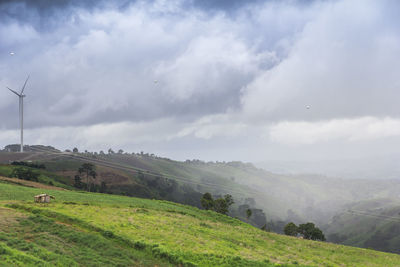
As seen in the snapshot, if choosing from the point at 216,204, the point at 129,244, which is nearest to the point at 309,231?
the point at 216,204

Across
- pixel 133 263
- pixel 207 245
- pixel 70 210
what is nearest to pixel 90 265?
pixel 133 263

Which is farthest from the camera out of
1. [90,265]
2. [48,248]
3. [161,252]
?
[161,252]

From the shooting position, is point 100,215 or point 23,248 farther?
point 100,215

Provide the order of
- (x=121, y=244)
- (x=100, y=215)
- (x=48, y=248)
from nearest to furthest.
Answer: (x=48, y=248), (x=121, y=244), (x=100, y=215)

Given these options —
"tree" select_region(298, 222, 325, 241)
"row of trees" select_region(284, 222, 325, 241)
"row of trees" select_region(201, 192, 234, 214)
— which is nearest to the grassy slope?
"row of trees" select_region(201, 192, 234, 214)

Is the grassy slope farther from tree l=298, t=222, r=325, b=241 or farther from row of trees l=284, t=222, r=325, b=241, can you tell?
row of trees l=284, t=222, r=325, b=241

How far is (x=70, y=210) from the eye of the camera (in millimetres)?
Result: 51094

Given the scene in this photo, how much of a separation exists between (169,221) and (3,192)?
3563 centimetres

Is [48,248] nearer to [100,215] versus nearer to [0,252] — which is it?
[0,252]

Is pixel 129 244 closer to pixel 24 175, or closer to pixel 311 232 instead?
pixel 311 232

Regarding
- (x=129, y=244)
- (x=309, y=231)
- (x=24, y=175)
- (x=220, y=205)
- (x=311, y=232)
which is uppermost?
(x=129, y=244)

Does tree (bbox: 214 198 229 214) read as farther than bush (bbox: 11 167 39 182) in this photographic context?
No

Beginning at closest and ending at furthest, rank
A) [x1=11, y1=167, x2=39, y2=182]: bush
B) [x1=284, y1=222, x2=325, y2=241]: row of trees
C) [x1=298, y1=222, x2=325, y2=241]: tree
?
[x1=298, y1=222, x2=325, y2=241]: tree → [x1=284, y1=222, x2=325, y2=241]: row of trees → [x1=11, y1=167, x2=39, y2=182]: bush

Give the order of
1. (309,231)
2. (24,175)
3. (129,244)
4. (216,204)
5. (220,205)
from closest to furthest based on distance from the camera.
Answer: (129,244) < (309,231) < (220,205) < (216,204) < (24,175)
